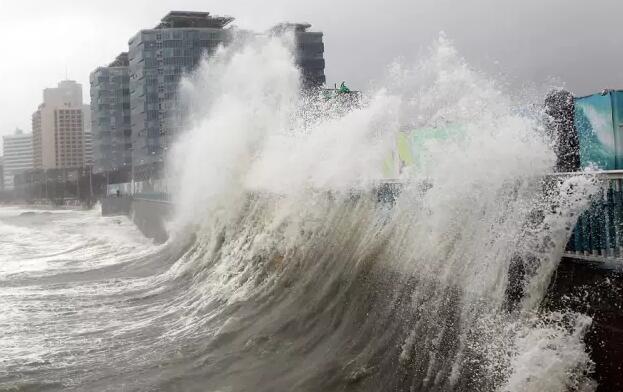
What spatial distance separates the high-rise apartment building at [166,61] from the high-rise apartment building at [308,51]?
9.94 meters

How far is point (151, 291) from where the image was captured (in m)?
13.7

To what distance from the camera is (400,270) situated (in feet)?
24.9

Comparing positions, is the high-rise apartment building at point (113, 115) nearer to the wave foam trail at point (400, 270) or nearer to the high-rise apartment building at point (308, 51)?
the high-rise apartment building at point (308, 51)

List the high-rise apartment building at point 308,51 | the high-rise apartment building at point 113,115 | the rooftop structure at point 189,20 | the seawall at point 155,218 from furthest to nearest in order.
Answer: the high-rise apartment building at point 113,115
the high-rise apartment building at point 308,51
the rooftop structure at point 189,20
the seawall at point 155,218

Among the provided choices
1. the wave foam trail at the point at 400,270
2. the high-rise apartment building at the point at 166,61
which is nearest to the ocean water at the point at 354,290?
the wave foam trail at the point at 400,270

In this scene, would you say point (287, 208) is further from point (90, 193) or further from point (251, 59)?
point (90, 193)

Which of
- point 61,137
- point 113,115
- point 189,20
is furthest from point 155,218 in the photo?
point 61,137

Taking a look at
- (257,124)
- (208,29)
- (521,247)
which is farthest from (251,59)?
(208,29)

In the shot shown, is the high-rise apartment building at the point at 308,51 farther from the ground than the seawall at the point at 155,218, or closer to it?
farther from the ground

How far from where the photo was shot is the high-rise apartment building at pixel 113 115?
109 m

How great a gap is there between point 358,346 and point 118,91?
114 m

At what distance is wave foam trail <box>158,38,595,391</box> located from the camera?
545 centimetres

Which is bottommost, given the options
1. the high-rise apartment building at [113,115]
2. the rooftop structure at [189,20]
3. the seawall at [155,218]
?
the seawall at [155,218]

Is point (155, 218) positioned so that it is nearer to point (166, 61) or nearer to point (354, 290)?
point (354, 290)
